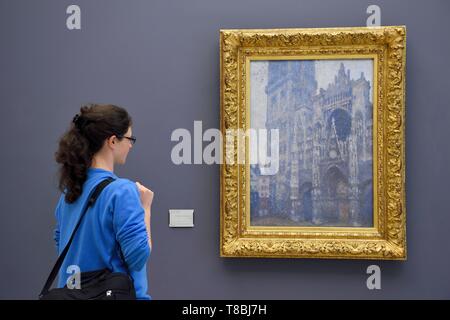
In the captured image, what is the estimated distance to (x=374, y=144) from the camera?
214 cm

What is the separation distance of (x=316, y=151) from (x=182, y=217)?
70 centimetres

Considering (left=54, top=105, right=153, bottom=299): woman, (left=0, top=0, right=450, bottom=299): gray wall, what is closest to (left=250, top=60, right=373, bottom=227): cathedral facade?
(left=0, top=0, right=450, bottom=299): gray wall

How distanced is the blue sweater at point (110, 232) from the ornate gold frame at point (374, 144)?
779mm

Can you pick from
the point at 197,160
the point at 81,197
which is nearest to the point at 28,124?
the point at 197,160

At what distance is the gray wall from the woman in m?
0.74

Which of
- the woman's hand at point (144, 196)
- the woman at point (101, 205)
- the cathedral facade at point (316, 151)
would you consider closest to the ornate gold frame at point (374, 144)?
the cathedral facade at point (316, 151)

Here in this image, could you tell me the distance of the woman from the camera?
1.42m

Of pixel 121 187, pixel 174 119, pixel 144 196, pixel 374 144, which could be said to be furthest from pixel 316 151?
pixel 121 187

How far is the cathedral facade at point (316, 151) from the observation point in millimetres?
2156

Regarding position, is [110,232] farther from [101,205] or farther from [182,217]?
[182,217]

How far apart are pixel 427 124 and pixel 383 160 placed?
274 mm

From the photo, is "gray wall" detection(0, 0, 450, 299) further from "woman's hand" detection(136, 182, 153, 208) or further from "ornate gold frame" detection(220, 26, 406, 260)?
"woman's hand" detection(136, 182, 153, 208)

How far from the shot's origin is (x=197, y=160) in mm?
2230
